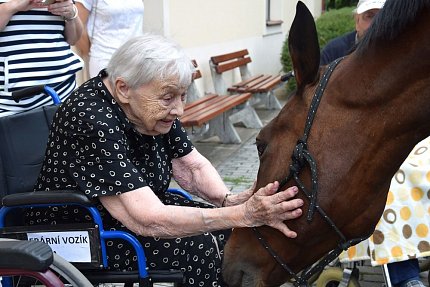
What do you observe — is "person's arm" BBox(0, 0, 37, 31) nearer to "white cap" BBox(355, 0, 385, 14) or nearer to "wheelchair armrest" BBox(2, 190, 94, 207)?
"wheelchair armrest" BBox(2, 190, 94, 207)

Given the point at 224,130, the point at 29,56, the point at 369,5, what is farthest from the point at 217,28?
the point at 29,56

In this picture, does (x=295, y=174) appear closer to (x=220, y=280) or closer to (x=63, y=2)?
(x=220, y=280)

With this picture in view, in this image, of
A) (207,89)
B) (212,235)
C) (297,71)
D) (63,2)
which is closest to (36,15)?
(63,2)

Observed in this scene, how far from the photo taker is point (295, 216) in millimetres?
1968

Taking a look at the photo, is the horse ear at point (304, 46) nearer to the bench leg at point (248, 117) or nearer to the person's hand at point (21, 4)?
the person's hand at point (21, 4)

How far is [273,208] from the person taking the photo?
198cm

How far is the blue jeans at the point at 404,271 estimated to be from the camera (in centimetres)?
312

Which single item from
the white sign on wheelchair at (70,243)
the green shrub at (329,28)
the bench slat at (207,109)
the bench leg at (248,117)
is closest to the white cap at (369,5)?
the bench slat at (207,109)

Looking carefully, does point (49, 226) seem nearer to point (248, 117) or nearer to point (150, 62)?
point (150, 62)

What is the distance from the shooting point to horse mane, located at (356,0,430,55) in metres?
1.75

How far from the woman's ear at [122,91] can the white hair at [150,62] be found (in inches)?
0.9

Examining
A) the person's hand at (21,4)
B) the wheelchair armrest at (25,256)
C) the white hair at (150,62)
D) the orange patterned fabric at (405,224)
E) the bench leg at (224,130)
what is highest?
the person's hand at (21,4)

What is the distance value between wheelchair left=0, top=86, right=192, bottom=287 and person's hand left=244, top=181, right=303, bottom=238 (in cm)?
43

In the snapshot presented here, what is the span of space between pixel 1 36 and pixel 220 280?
148 centimetres
